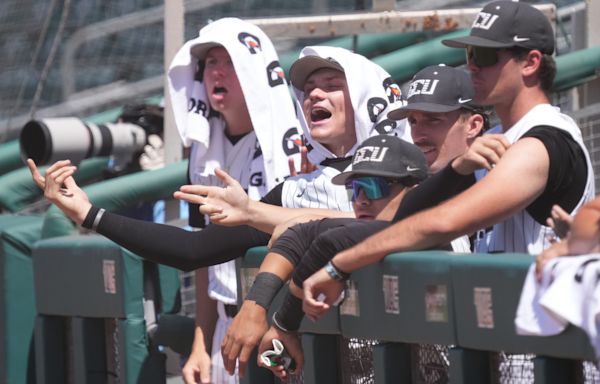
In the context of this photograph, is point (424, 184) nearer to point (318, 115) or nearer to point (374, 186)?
point (374, 186)

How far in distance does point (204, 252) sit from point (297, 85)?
27.0 inches

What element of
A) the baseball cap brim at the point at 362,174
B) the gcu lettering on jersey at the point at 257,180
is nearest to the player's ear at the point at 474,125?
the baseball cap brim at the point at 362,174

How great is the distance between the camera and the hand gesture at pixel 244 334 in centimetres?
384

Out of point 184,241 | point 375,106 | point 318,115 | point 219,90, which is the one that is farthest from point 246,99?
point 184,241

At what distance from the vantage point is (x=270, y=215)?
13.8ft

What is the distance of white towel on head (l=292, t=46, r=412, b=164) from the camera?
14.5 feet

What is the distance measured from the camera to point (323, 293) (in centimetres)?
362

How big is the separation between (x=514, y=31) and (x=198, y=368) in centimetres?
168

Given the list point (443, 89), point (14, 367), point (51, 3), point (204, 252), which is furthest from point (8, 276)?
point (51, 3)

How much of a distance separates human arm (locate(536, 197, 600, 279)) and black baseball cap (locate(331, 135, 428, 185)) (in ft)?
3.04

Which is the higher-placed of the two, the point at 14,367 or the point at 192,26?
the point at 192,26

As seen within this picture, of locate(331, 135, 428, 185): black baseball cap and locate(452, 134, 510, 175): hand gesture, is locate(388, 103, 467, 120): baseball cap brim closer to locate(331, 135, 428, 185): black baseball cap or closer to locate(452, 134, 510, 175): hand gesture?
locate(331, 135, 428, 185): black baseball cap

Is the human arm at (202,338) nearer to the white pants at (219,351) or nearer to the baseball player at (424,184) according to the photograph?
the white pants at (219,351)

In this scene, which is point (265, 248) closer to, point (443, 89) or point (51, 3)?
point (443, 89)
